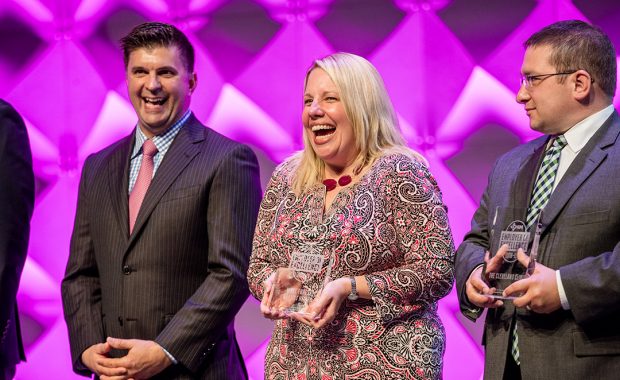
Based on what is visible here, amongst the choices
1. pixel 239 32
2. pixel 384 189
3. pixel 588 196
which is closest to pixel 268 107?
pixel 239 32

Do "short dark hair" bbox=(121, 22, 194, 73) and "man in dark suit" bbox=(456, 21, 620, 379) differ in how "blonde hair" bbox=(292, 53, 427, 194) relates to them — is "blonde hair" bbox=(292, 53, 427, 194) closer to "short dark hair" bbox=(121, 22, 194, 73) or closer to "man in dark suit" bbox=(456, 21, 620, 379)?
"man in dark suit" bbox=(456, 21, 620, 379)

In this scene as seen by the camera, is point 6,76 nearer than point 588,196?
No

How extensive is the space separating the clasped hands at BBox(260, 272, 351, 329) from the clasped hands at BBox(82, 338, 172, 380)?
0.57m

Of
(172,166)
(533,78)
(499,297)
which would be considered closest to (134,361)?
(172,166)

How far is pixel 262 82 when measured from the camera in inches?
153

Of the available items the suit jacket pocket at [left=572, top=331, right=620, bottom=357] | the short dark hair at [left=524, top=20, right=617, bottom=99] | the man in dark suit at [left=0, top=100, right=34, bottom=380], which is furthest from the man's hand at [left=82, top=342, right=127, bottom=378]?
the short dark hair at [left=524, top=20, right=617, bottom=99]

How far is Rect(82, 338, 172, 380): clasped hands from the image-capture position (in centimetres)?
277

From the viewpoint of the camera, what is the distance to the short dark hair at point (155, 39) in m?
3.16

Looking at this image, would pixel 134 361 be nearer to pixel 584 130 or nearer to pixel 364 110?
pixel 364 110

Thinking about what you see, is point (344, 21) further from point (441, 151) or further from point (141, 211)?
point (141, 211)

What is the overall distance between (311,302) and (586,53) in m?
1.08

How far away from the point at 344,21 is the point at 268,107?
1.69 feet

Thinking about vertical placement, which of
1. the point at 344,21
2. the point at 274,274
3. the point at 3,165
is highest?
the point at 344,21

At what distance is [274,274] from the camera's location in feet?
7.95
